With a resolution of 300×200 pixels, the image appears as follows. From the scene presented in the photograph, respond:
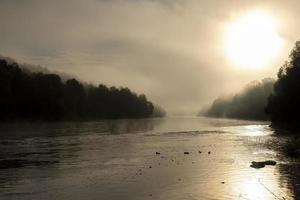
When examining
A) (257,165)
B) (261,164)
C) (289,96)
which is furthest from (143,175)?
(289,96)

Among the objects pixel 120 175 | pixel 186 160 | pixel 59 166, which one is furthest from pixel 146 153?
pixel 120 175

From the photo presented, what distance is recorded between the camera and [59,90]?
198 metres

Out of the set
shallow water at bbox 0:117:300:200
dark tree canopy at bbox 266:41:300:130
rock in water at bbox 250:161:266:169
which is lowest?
shallow water at bbox 0:117:300:200

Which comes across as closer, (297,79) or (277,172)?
(277,172)

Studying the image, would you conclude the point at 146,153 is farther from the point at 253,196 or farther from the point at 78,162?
the point at 253,196

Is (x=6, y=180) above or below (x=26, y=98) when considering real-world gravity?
below

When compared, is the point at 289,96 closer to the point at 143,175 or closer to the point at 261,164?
the point at 261,164

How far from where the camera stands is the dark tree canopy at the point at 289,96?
426 feet

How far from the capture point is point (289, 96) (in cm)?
13162

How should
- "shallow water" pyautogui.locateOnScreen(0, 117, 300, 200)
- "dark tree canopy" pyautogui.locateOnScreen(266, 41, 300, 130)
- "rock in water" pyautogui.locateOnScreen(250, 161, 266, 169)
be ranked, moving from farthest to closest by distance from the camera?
"dark tree canopy" pyautogui.locateOnScreen(266, 41, 300, 130), "rock in water" pyautogui.locateOnScreen(250, 161, 266, 169), "shallow water" pyautogui.locateOnScreen(0, 117, 300, 200)

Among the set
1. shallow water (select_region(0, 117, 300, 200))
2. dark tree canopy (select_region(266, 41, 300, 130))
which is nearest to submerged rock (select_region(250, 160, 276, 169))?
shallow water (select_region(0, 117, 300, 200))

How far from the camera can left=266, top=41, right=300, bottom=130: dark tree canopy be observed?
426 ft

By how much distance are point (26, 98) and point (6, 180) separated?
142 metres

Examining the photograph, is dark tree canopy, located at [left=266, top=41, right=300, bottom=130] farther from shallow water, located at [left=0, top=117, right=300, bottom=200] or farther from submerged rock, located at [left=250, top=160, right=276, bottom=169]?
submerged rock, located at [left=250, top=160, right=276, bottom=169]
